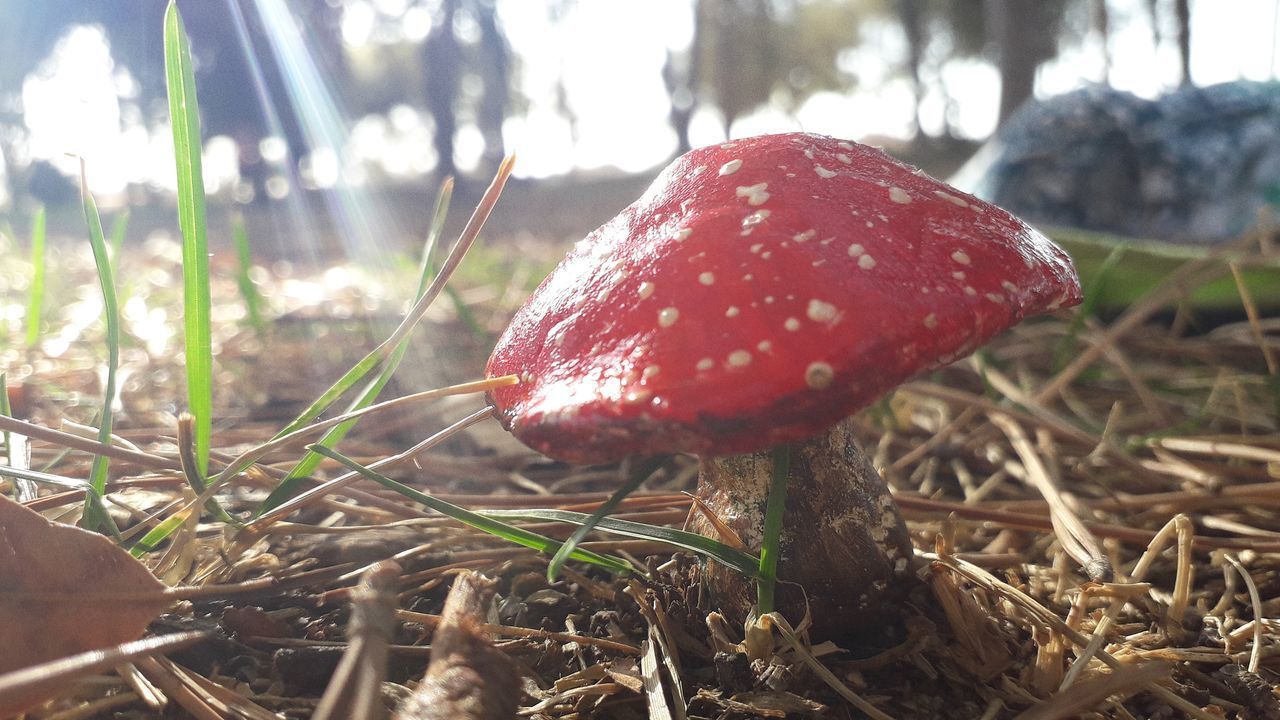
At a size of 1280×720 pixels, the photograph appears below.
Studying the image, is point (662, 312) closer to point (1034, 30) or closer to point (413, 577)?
point (413, 577)

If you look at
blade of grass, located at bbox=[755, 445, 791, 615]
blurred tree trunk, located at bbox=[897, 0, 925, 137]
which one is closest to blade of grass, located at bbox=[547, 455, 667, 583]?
blade of grass, located at bbox=[755, 445, 791, 615]

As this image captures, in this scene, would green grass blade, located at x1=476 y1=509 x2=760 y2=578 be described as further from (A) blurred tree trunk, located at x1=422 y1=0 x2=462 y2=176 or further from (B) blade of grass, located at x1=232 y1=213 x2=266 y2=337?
(A) blurred tree trunk, located at x1=422 y1=0 x2=462 y2=176

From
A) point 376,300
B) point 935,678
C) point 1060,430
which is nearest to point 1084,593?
point 935,678

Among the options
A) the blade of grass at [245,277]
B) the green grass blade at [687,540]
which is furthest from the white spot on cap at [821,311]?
the blade of grass at [245,277]

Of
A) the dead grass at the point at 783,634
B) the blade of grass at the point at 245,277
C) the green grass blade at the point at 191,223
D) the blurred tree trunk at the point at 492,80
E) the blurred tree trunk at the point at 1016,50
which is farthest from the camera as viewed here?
the blurred tree trunk at the point at 492,80

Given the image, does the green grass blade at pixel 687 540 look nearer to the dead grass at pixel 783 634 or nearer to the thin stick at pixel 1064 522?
the dead grass at pixel 783 634

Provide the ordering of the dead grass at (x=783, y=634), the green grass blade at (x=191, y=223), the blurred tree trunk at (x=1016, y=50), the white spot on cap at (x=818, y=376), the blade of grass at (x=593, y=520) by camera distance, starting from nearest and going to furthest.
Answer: the white spot on cap at (x=818, y=376)
the blade of grass at (x=593, y=520)
the dead grass at (x=783, y=634)
the green grass blade at (x=191, y=223)
the blurred tree trunk at (x=1016, y=50)

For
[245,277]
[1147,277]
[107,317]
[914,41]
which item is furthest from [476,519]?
[914,41]
